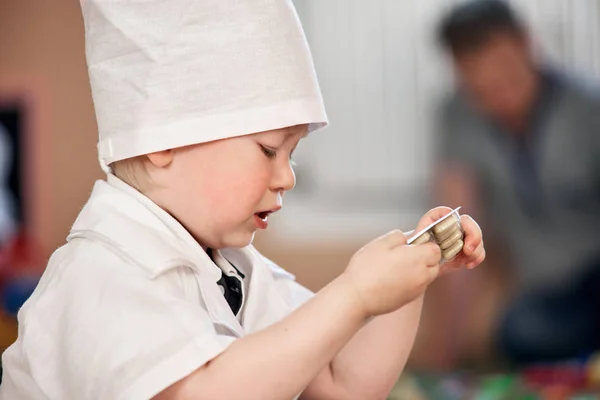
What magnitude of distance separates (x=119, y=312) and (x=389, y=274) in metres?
0.20

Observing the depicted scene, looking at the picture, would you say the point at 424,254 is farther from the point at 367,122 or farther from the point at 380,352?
the point at 367,122

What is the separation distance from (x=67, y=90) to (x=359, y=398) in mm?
2139

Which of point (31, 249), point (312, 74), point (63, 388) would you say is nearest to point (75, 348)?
point (63, 388)

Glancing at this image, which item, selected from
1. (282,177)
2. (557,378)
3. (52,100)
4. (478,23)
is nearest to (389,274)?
(282,177)

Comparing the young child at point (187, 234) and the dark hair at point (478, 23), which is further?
the dark hair at point (478, 23)

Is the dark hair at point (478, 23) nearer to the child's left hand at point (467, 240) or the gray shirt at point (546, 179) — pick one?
the gray shirt at point (546, 179)

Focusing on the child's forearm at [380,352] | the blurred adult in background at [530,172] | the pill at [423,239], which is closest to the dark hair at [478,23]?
the blurred adult in background at [530,172]

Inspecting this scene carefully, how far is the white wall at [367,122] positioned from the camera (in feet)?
8.64

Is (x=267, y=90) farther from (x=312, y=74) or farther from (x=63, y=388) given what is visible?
(x=63, y=388)

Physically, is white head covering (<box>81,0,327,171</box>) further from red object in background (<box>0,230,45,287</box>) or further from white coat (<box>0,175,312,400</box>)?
red object in background (<box>0,230,45,287</box>)

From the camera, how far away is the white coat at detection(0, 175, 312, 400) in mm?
634

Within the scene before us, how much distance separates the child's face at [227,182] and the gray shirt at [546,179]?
1559 millimetres

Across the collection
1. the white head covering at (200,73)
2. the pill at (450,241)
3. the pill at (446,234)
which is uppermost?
the white head covering at (200,73)

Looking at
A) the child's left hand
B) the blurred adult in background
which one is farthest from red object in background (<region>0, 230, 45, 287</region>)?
the child's left hand
